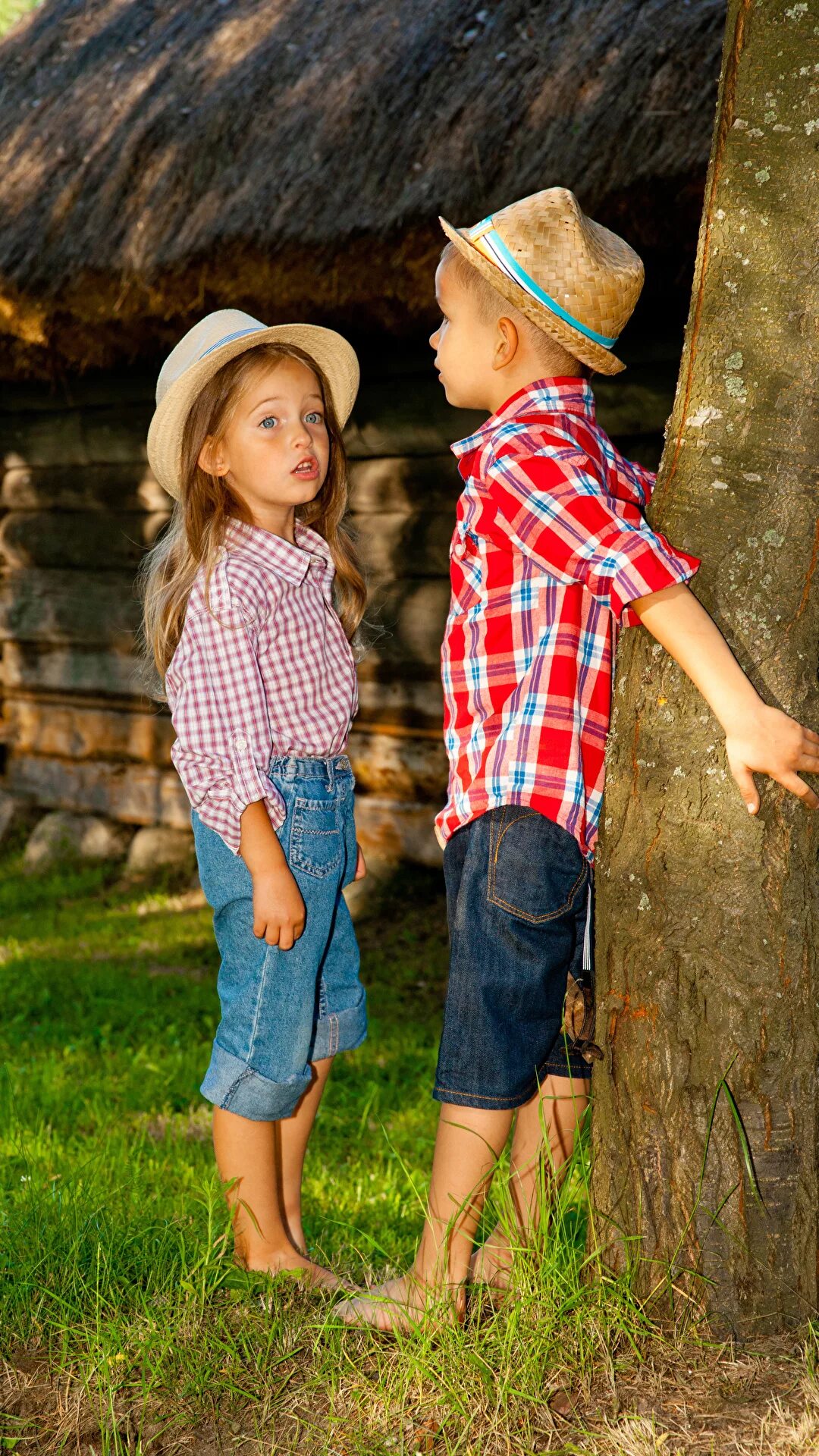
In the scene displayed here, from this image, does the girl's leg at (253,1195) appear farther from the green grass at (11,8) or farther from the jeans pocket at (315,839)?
the green grass at (11,8)

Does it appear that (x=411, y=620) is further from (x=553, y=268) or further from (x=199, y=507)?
(x=553, y=268)

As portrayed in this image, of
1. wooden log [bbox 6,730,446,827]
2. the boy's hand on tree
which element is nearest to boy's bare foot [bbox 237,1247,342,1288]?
the boy's hand on tree

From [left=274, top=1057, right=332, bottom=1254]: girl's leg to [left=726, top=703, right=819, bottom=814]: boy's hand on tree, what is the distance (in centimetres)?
98

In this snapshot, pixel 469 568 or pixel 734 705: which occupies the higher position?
pixel 469 568

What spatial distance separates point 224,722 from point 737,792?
31.6 inches

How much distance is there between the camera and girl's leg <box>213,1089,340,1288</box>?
2.16m

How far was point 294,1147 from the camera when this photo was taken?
2326 mm

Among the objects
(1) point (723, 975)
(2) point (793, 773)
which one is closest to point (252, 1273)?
(1) point (723, 975)

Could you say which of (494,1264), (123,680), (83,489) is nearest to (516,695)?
(494,1264)

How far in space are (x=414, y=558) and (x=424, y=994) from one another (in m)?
1.71

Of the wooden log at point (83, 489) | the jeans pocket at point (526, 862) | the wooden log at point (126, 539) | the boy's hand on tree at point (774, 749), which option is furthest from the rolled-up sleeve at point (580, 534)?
the wooden log at point (83, 489)

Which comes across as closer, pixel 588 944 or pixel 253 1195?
pixel 588 944

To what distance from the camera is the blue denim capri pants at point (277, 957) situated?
2139mm

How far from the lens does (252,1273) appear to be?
2.11 meters
